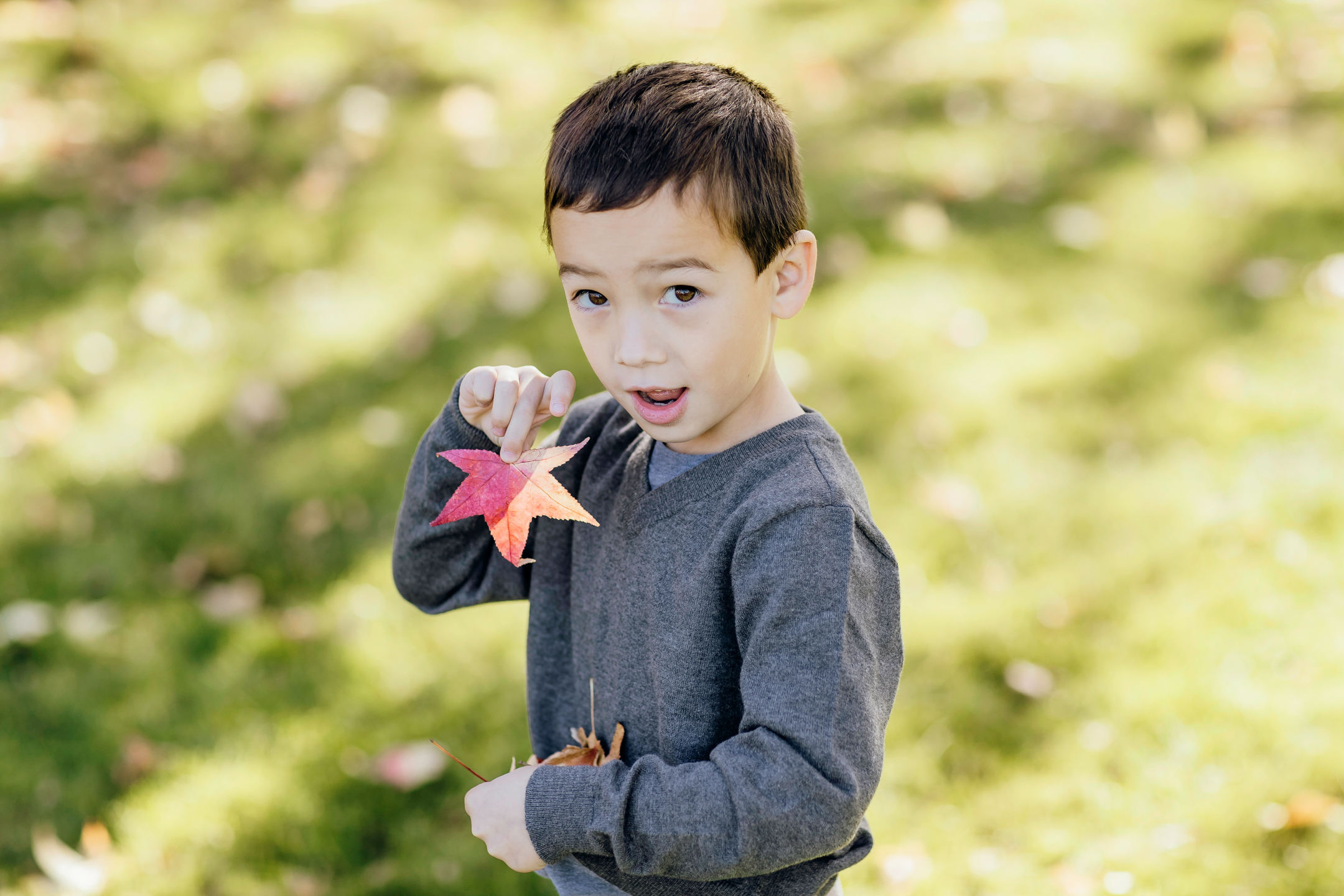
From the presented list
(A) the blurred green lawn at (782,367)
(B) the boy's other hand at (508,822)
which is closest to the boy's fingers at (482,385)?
(B) the boy's other hand at (508,822)

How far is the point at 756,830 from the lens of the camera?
1.27 m

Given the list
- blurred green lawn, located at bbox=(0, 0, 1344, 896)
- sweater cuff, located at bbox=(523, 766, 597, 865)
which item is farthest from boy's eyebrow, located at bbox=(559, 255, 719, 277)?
blurred green lawn, located at bbox=(0, 0, 1344, 896)

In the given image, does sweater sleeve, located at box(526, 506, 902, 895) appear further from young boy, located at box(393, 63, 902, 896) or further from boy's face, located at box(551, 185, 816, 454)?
boy's face, located at box(551, 185, 816, 454)

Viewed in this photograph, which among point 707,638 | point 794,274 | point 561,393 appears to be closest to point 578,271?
point 561,393

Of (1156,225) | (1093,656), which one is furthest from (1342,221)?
(1093,656)

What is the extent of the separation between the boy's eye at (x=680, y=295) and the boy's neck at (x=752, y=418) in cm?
17

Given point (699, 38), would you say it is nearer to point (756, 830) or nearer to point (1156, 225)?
point (1156, 225)

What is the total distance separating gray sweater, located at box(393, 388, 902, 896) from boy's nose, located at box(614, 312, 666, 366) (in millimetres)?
176

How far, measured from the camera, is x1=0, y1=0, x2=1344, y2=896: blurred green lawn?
8.31 ft

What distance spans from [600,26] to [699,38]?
1.86ft

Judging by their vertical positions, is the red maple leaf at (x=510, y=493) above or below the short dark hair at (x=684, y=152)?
below

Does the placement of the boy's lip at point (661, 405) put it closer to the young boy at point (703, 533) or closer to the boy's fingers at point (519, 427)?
the young boy at point (703, 533)

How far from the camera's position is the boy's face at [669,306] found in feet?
4.40

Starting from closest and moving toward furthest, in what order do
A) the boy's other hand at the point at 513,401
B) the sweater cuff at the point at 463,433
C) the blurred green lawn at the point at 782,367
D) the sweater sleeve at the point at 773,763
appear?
the sweater sleeve at the point at 773,763 → the boy's other hand at the point at 513,401 → the sweater cuff at the point at 463,433 → the blurred green lawn at the point at 782,367
